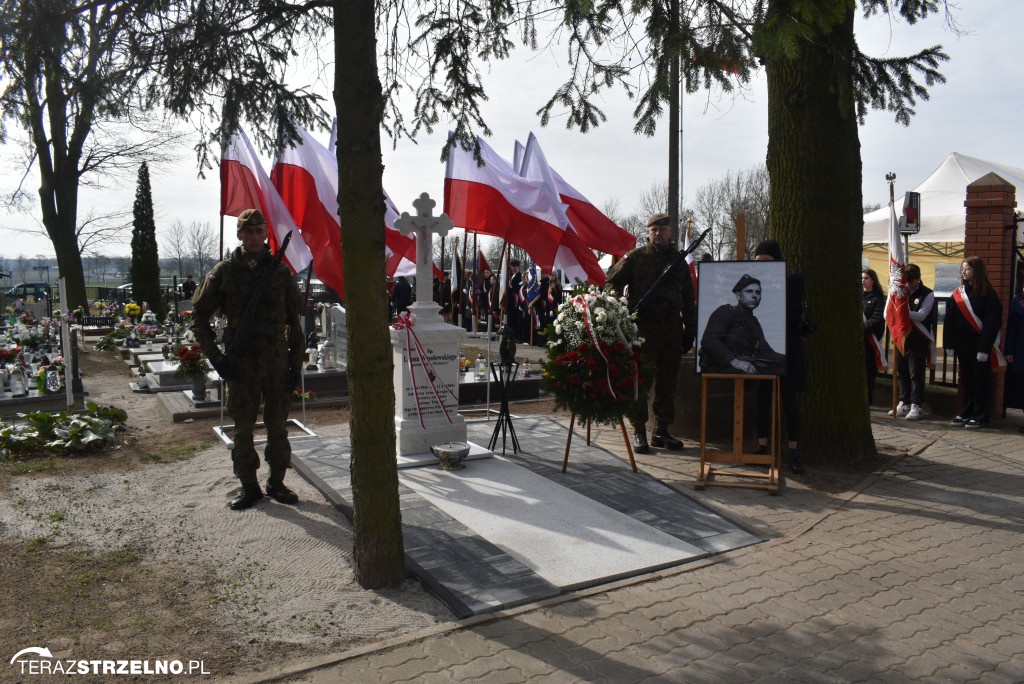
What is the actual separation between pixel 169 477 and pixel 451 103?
4.22m

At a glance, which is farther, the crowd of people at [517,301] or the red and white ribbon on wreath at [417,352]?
the crowd of people at [517,301]

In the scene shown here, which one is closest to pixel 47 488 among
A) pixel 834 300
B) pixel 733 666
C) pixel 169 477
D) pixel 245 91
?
pixel 169 477

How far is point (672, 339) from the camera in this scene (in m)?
7.58

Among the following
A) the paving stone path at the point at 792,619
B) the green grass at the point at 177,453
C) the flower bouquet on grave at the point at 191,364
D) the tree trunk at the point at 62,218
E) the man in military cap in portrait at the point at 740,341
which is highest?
the tree trunk at the point at 62,218

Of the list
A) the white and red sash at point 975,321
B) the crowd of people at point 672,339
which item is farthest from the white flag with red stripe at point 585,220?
the white and red sash at point 975,321

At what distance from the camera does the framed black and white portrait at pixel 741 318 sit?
6.34 meters

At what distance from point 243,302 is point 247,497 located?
5.05 ft

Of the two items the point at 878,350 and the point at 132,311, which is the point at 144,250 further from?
the point at 878,350

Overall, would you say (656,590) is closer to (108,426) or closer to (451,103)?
(451,103)

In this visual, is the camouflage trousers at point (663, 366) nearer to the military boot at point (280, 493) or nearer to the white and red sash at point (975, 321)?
the military boot at point (280, 493)

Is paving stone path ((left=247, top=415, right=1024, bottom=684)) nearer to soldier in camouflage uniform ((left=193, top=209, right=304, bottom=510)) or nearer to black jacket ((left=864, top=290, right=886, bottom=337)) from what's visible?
soldier in camouflage uniform ((left=193, top=209, right=304, bottom=510))

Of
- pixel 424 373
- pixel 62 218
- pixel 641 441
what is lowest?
pixel 641 441

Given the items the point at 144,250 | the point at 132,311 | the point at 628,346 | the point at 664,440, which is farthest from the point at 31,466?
the point at 144,250

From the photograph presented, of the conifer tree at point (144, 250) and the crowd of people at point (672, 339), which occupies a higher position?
the conifer tree at point (144, 250)
